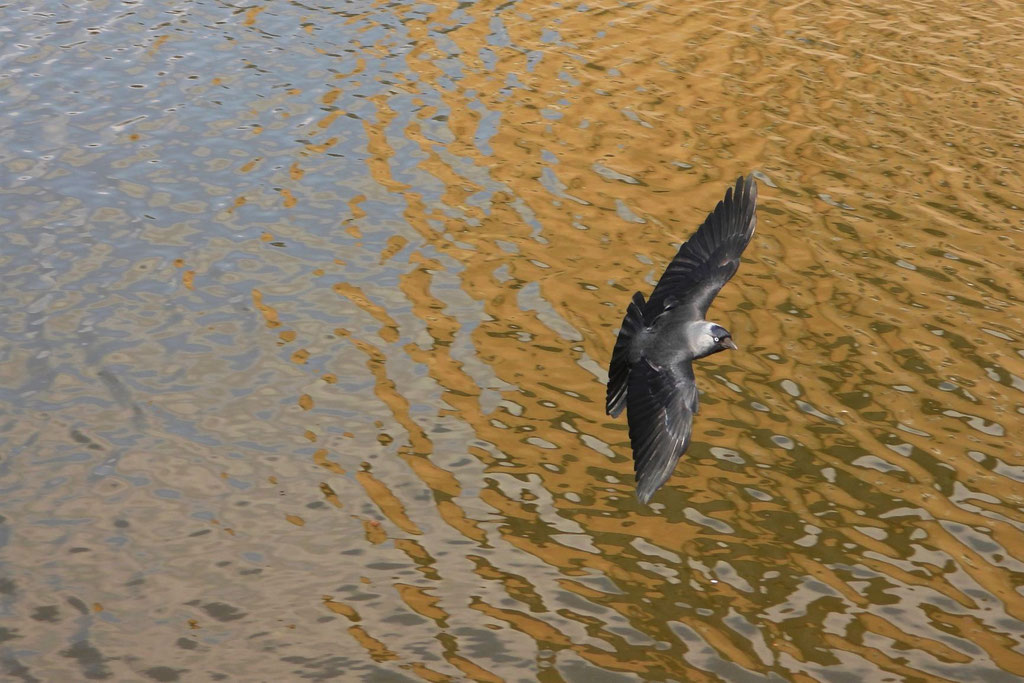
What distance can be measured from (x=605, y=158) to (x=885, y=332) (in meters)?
3.97

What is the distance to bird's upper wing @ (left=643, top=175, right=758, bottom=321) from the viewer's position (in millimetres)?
6703

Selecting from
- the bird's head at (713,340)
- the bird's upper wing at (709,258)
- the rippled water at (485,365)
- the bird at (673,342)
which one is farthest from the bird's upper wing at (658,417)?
the rippled water at (485,365)

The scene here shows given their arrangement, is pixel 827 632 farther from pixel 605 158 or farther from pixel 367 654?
pixel 605 158

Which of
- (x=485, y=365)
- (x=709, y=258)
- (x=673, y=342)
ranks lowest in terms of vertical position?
(x=485, y=365)

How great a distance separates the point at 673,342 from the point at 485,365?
104 inches

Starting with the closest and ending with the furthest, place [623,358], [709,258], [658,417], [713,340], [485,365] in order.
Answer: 1. [658,417]
2. [713,340]
3. [623,358]
4. [709,258]
5. [485,365]

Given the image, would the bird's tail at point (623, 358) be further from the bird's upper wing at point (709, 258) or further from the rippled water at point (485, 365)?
the rippled water at point (485, 365)

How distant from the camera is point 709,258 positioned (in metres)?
6.84

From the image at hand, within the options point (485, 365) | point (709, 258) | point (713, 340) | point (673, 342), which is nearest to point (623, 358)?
point (673, 342)

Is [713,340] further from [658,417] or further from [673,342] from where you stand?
[658,417]

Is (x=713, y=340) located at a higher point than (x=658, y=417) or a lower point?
higher

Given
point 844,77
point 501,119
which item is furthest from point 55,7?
point 844,77

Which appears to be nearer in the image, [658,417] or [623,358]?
[658,417]

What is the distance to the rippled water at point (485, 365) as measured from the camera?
6617 mm
